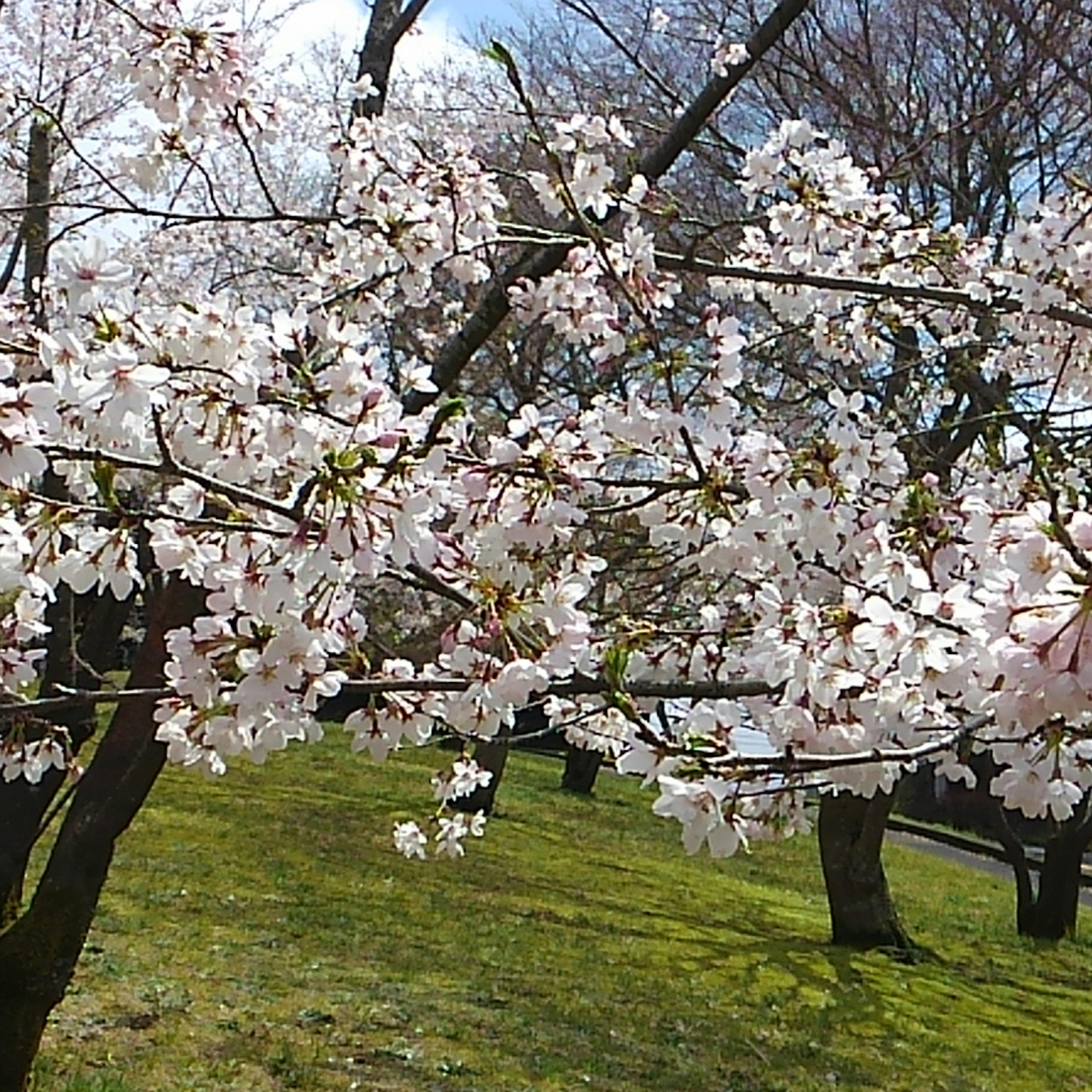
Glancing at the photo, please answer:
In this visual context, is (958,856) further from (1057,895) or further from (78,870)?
(78,870)

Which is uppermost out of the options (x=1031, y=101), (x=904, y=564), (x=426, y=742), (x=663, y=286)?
(x=1031, y=101)

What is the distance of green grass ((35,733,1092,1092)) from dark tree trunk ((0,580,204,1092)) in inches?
15.7

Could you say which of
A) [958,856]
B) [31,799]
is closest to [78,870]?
[31,799]

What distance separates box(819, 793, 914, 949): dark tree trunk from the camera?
325 inches

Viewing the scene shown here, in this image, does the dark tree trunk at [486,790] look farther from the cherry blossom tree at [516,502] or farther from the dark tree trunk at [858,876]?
the cherry blossom tree at [516,502]

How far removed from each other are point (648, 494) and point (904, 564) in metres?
0.57

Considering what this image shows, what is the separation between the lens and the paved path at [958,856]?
16031 millimetres

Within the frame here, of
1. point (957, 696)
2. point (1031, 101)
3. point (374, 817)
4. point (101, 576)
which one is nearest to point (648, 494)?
point (957, 696)

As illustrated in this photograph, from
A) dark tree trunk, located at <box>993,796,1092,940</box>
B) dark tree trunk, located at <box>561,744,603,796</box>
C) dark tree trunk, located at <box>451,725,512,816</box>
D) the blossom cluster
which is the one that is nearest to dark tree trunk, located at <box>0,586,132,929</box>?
the blossom cluster

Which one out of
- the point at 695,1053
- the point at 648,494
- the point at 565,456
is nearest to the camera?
the point at 565,456

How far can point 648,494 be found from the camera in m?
2.49

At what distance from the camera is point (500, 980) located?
6.30 metres

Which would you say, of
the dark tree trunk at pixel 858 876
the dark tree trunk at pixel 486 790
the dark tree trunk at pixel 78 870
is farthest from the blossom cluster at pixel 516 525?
the dark tree trunk at pixel 486 790

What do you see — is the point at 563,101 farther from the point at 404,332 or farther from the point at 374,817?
the point at 374,817
